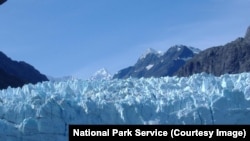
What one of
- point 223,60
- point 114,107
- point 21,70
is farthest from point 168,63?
point 114,107

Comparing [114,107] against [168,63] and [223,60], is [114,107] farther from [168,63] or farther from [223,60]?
[168,63]

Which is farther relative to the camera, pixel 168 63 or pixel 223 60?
pixel 168 63

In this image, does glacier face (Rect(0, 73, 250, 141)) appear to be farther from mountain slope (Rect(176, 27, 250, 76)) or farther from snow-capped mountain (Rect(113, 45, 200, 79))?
snow-capped mountain (Rect(113, 45, 200, 79))

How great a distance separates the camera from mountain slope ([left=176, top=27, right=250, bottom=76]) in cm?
10475

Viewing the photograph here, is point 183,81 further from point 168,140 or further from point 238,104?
point 168,140

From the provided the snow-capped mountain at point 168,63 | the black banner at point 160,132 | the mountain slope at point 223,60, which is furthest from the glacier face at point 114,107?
the snow-capped mountain at point 168,63

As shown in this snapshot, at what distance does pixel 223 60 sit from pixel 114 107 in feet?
270

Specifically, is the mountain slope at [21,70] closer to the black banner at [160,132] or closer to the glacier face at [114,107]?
the glacier face at [114,107]

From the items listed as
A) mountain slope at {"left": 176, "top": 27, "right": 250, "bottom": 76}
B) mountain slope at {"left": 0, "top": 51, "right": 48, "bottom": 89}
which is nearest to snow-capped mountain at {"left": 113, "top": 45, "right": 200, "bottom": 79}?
mountain slope at {"left": 176, "top": 27, "right": 250, "bottom": 76}

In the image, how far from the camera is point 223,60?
109m

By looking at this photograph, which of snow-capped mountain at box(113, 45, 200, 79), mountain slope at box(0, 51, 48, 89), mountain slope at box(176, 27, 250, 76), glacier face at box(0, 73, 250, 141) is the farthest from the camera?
snow-capped mountain at box(113, 45, 200, 79)

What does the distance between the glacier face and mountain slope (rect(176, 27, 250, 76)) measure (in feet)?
243

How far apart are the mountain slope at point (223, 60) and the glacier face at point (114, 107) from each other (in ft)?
243

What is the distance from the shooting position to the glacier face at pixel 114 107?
27.2 m
